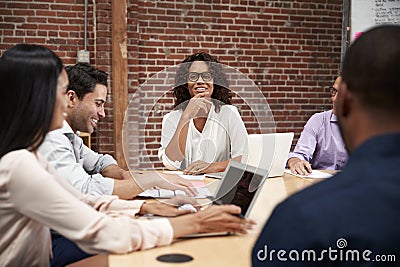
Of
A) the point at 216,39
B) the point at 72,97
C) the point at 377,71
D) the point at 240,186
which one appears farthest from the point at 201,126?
the point at 216,39

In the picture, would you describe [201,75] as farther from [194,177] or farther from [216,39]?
[216,39]

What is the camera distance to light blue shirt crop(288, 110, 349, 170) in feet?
10.3

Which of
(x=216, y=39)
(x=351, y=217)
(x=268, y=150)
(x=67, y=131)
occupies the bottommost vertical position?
(x=268, y=150)

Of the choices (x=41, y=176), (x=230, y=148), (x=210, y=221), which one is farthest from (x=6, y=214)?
(x=230, y=148)

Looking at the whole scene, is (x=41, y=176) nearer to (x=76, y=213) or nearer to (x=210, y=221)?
(x=76, y=213)

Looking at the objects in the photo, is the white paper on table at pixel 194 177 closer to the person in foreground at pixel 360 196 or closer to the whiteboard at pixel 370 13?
the person in foreground at pixel 360 196

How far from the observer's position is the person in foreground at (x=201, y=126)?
280cm

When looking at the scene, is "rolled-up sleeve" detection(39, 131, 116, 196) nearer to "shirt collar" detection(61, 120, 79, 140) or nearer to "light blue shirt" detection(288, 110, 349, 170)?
"shirt collar" detection(61, 120, 79, 140)

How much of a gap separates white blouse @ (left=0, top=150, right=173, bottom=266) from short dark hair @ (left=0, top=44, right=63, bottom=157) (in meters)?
0.06

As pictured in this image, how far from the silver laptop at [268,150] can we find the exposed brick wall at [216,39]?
1.63 meters

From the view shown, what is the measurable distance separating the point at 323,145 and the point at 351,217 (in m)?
2.50

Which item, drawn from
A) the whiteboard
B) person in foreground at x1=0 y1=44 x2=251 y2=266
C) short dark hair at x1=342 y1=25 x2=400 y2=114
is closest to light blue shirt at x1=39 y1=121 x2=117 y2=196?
person in foreground at x1=0 y1=44 x2=251 y2=266

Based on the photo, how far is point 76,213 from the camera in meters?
1.31

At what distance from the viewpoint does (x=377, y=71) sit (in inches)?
32.0
